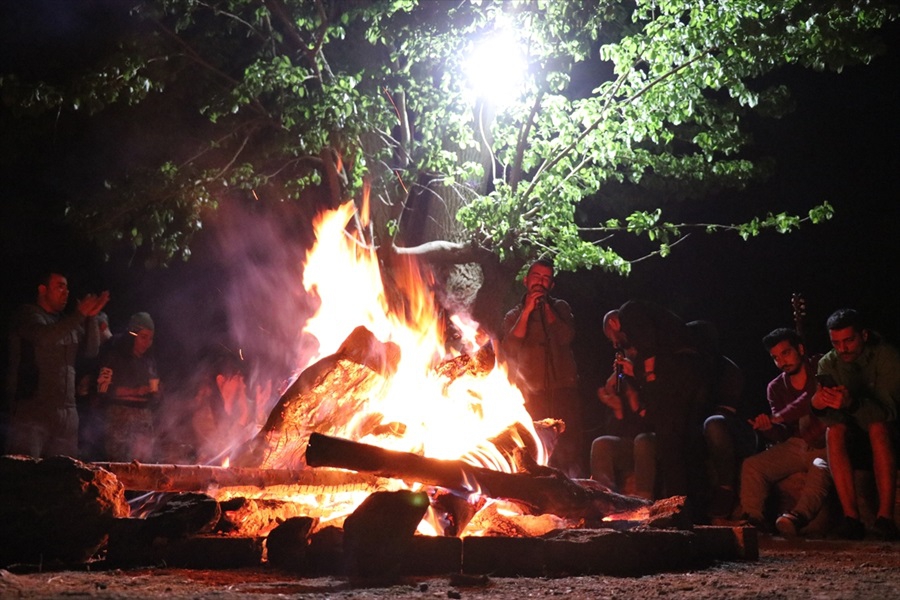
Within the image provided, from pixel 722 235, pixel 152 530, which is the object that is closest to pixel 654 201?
pixel 722 235

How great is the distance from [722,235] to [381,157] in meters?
8.65

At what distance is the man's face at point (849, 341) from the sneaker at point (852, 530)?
1.55m

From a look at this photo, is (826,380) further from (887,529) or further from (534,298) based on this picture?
(534,298)

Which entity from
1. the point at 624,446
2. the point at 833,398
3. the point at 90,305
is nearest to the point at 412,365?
the point at 624,446

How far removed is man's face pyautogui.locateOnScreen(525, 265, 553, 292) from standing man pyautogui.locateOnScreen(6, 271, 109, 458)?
4.49 meters

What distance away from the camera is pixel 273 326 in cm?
1384

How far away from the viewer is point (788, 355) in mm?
8680

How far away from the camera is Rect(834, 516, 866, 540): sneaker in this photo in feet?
24.7

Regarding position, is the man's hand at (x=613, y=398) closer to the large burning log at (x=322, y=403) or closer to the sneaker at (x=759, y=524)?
the sneaker at (x=759, y=524)

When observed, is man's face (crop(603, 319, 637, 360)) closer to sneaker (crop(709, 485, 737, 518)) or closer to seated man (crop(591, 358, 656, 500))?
seated man (crop(591, 358, 656, 500))

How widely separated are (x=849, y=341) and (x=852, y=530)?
1.79 metres

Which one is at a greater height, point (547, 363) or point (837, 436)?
point (547, 363)

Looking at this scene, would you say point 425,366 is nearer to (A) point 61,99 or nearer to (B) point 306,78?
(B) point 306,78

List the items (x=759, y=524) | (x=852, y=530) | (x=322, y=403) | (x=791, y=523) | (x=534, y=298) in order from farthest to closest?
(x=534, y=298) < (x=759, y=524) < (x=791, y=523) < (x=852, y=530) < (x=322, y=403)
